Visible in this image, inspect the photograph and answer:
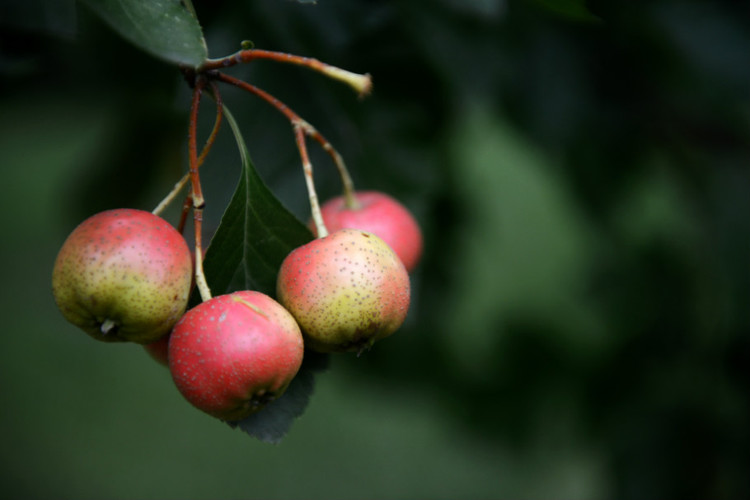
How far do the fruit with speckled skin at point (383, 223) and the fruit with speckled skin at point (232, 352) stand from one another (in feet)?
0.93

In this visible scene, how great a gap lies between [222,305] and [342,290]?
0.47ft

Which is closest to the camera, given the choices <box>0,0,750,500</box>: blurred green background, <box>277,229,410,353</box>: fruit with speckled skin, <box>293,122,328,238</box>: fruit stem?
<box>277,229,410,353</box>: fruit with speckled skin

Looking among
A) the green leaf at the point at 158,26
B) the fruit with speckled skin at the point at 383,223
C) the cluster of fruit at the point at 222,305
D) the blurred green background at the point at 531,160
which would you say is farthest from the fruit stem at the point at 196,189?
the blurred green background at the point at 531,160

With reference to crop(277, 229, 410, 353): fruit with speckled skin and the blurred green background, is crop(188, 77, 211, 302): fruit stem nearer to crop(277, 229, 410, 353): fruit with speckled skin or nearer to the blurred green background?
crop(277, 229, 410, 353): fruit with speckled skin

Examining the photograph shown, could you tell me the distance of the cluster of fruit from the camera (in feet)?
2.74

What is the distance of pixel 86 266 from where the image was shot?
84 cm

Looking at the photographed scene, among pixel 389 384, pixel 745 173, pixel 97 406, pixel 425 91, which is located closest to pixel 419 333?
pixel 389 384

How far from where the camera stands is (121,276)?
84cm

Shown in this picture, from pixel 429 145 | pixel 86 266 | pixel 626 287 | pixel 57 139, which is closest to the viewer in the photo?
pixel 86 266

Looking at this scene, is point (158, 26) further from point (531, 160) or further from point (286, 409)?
point (531, 160)

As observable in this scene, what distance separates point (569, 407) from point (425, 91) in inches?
48.2

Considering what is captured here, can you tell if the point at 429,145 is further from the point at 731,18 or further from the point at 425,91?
the point at 731,18

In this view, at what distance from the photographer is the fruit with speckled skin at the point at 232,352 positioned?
83cm

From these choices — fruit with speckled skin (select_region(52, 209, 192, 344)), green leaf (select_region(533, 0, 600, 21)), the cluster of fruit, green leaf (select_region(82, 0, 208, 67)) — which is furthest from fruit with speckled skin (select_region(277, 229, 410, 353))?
green leaf (select_region(533, 0, 600, 21))
